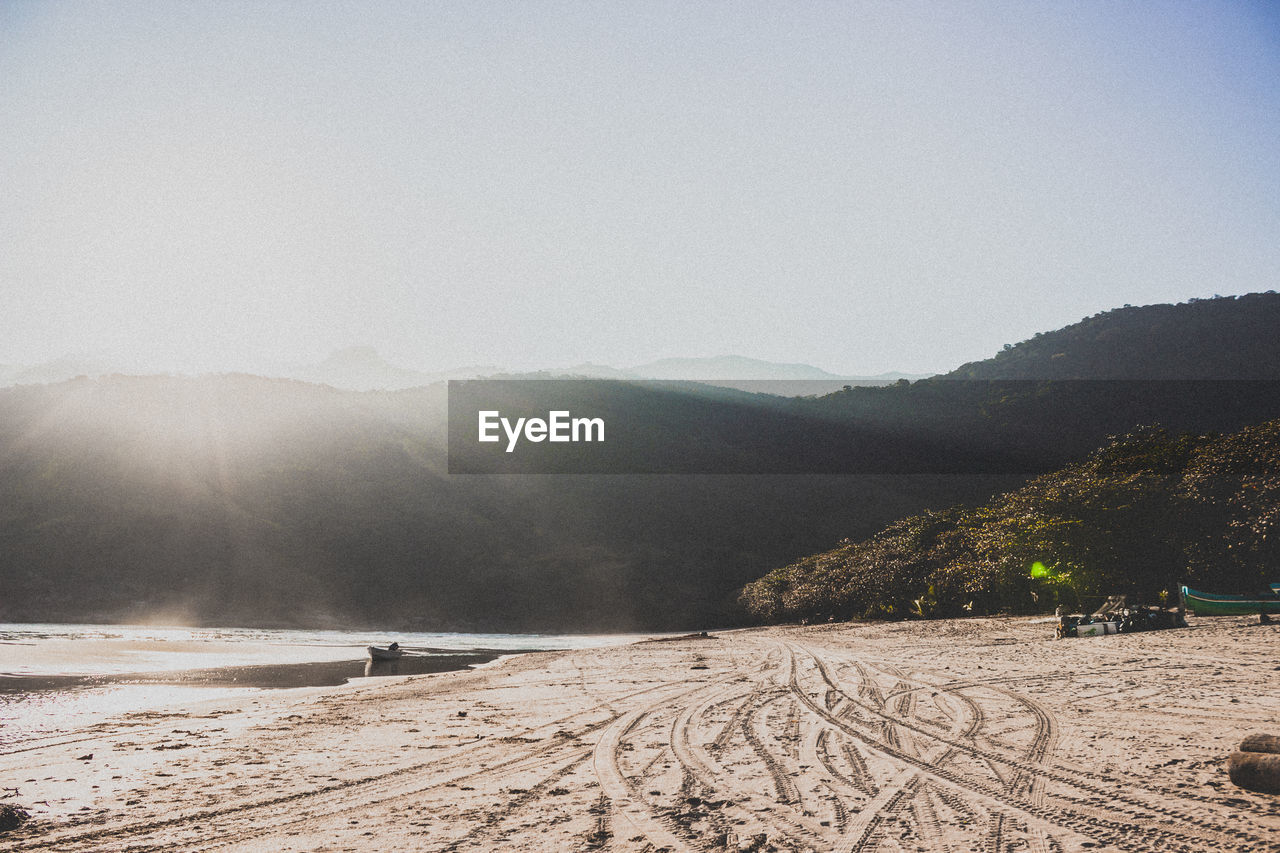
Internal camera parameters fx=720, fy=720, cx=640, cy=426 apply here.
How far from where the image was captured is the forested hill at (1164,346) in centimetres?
9231

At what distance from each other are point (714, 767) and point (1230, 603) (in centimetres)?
1734

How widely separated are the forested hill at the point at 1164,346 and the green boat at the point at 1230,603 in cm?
9048

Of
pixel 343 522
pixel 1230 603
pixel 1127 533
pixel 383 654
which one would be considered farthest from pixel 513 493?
pixel 1230 603

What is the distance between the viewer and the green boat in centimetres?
1695

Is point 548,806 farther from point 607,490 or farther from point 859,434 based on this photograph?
point 859,434

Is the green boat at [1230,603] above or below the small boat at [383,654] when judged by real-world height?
above

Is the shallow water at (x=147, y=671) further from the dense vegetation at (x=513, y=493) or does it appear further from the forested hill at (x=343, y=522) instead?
the forested hill at (x=343, y=522)

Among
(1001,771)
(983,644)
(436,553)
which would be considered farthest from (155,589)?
(1001,771)

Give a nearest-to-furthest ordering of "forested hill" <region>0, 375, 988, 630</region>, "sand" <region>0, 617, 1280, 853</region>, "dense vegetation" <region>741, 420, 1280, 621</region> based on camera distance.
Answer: "sand" <region>0, 617, 1280, 853</region> < "dense vegetation" <region>741, 420, 1280, 621</region> < "forested hill" <region>0, 375, 988, 630</region>

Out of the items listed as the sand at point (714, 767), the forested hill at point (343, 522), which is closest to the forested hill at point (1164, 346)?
the forested hill at point (343, 522)

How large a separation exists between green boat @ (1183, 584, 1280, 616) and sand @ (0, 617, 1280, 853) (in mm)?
4361

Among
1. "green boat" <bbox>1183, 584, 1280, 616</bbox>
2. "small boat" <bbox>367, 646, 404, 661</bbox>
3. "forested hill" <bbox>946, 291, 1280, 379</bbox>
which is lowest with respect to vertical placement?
"small boat" <bbox>367, 646, 404, 661</bbox>

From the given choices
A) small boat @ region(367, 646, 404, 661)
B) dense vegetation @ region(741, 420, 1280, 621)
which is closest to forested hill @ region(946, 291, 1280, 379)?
dense vegetation @ region(741, 420, 1280, 621)

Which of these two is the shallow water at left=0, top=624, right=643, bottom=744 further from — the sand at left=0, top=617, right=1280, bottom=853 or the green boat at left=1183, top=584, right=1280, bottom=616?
the green boat at left=1183, top=584, right=1280, bottom=616
